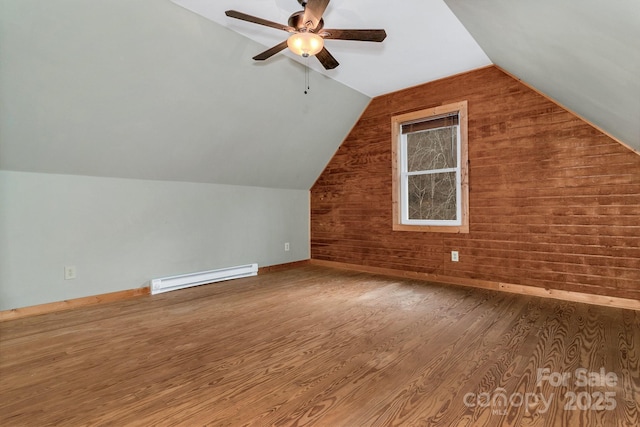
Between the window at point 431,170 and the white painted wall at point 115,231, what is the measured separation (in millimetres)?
2054

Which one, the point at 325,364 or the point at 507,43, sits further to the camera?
the point at 507,43

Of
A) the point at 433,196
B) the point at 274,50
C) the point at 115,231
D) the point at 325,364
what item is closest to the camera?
the point at 325,364

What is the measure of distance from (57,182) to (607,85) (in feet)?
15.2

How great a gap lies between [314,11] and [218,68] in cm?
135

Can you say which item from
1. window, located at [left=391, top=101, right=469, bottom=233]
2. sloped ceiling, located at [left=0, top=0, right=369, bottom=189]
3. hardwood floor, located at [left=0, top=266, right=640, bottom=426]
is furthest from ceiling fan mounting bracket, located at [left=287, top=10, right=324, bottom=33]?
window, located at [left=391, top=101, right=469, bottom=233]

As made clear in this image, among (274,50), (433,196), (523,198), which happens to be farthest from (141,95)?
(523,198)

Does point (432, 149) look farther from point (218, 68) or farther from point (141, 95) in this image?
point (141, 95)

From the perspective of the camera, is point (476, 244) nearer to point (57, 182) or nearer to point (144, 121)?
point (144, 121)

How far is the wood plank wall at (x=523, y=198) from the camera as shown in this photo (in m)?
2.96

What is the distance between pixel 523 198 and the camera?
11.2ft

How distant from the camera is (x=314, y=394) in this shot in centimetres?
157

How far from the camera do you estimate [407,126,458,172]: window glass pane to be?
401cm

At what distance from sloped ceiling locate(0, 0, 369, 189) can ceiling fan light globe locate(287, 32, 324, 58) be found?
3.00 ft

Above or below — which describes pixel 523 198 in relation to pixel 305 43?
below
